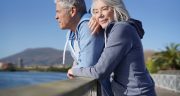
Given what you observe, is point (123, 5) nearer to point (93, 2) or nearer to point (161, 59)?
point (93, 2)

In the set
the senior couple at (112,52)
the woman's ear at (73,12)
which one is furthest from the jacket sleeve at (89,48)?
the woman's ear at (73,12)

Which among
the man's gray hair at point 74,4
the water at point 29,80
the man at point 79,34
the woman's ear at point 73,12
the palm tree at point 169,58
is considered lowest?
the palm tree at point 169,58

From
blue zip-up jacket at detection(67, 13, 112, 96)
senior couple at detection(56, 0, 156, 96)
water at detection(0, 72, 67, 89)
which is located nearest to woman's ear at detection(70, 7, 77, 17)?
senior couple at detection(56, 0, 156, 96)

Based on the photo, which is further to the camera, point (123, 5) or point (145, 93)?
point (123, 5)

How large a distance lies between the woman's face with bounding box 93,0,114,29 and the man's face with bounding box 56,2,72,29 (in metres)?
0.36

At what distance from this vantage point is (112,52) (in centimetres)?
167

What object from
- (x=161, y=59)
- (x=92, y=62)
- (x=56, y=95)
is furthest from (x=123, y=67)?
(x=161, y=59)

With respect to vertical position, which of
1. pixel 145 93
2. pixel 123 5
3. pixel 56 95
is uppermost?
pixel 123 5

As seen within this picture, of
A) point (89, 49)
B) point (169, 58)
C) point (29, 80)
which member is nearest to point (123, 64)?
point (89, 49)

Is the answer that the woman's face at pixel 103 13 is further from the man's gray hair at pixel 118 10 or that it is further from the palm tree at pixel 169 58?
the palm tree at pixel 169 58

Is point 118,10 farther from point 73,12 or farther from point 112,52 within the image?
point 73,12

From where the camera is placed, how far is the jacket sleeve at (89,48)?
1857mm

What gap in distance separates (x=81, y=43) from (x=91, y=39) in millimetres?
61

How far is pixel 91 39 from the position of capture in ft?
6.22
